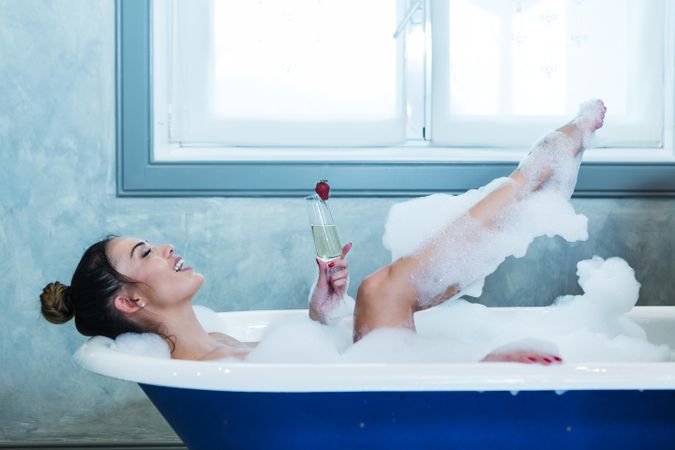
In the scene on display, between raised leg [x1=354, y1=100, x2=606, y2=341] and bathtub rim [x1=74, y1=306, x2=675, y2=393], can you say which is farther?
raised leg [x1=354, y1=100, x2=606, y2=341]

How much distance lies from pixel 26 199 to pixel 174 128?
454 millimetres

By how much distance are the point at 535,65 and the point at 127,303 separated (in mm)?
1402

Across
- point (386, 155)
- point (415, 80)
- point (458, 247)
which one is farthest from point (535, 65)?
point (458, 247)

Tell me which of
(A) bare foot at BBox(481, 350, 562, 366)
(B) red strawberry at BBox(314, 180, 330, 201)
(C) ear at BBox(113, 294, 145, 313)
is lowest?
(A) bare foot at BBox(481, 350, 562, 366)

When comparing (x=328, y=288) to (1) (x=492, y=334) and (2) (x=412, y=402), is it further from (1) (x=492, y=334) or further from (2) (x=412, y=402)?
(2) (x=412, y=402)

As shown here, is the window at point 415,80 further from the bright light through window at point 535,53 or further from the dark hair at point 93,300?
the dark hair at point 93,300

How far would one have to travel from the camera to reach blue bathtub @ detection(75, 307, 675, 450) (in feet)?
4.09

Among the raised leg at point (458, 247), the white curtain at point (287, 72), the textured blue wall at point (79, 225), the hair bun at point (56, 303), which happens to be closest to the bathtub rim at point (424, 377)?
the raised leg at point (458, 247)

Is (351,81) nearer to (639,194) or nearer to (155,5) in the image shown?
(155,5)

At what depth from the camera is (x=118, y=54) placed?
2.30 m

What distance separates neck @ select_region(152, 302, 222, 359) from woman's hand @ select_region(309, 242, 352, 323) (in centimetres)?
26

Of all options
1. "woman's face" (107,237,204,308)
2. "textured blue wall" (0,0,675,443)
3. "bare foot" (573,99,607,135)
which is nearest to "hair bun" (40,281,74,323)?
"woman's face" (107,237,204,308)

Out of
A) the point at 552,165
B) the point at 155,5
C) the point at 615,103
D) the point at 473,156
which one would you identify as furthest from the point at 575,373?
the point at 155,5

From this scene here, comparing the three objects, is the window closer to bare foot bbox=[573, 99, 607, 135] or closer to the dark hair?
bare foot bbox=[573, 99, 607, 135]
